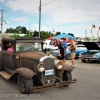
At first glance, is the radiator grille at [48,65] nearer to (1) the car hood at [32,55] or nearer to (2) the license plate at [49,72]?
(2) the license plate at [49,72]

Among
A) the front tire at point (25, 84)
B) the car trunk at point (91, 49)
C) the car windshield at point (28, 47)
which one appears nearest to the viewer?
the front tire at point (25, 84)

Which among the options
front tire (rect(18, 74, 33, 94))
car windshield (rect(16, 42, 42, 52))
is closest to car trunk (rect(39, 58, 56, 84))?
front tire (rect(18, 74, 33, 94))

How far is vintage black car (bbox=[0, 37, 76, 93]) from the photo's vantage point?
541cm

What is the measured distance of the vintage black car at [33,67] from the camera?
541cm

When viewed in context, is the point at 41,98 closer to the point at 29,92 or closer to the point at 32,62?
the point at 29,92

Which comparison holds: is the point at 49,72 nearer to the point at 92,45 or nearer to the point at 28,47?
the point at 28,47

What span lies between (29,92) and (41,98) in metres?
0.41

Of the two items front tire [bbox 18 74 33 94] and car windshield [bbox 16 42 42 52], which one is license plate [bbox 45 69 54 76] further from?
car windshield [bbox 16 42 42 52]

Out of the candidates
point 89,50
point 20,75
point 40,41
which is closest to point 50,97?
point 20,75

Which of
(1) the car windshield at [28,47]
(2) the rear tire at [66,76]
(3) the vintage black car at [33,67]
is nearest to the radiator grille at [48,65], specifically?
(3) the vintage black car at [33,67]

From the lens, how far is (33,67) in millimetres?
5809

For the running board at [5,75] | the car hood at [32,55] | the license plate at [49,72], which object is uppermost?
the car hood at [32,55]

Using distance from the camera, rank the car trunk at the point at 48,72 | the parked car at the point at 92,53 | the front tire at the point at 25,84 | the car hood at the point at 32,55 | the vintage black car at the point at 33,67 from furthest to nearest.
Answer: the parked car at the point at 92,53
the car hood at the point at 32,55
the car trunk at the point at 48,72
the vintage black car at the point at 33,67
the front tire at the point at 25,84

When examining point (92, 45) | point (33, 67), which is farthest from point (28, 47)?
point (92, 45)
